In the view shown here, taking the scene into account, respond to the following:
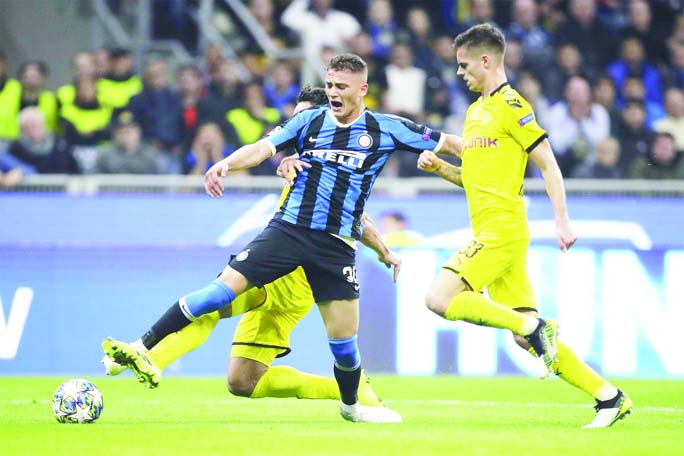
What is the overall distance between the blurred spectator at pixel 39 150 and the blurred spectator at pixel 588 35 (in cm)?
652

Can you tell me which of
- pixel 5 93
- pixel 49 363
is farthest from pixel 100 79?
pixel 49 363

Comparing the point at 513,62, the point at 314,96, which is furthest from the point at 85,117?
the point at 314,96

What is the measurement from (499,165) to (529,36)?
9.15 metres

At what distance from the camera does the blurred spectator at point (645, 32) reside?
17.5 metres

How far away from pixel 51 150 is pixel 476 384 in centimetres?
557

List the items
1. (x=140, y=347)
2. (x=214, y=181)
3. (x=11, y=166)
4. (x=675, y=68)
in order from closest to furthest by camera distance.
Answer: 1. (x=214, y=181)
2. (x=140, y=347)
3. (x=11, y=166)
4. (x=675, y=68)

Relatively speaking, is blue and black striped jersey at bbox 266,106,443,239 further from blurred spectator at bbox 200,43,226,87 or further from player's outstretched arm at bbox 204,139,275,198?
blurred spectator at bbox 200,43,226,87

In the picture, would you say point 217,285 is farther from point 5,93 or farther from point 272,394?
point 5,93

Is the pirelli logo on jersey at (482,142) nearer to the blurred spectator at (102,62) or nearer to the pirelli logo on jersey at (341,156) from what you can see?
the pirelli logo on jersey at (341,156)

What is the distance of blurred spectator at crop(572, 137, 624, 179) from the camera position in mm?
15008

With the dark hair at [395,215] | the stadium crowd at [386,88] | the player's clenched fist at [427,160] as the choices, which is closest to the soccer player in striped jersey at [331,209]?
the player's clenched fist at [427,160]

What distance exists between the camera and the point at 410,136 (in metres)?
8.16

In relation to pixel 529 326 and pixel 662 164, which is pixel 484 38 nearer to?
pixel 529 326

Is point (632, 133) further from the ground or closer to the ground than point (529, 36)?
closer to the ground
